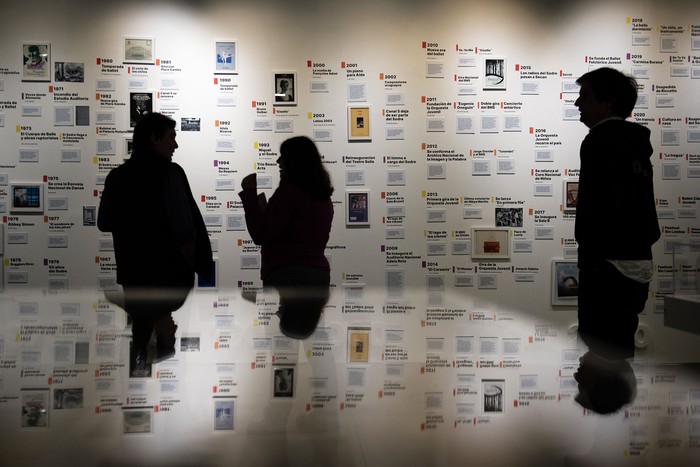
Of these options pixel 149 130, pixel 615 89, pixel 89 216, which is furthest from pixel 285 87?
pixel 615 89

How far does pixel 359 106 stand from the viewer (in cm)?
485

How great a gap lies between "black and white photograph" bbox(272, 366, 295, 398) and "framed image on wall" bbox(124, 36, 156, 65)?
443 centimetres

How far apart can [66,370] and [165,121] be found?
2561mm

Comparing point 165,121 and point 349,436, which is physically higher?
point 165,121

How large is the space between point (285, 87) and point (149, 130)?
182 centimetres

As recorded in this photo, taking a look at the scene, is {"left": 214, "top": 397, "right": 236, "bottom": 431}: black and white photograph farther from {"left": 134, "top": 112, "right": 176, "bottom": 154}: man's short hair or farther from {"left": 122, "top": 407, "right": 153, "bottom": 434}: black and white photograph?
{"left": 134, "top": 112, "right": 176, "bottom": 154}: man's short hair

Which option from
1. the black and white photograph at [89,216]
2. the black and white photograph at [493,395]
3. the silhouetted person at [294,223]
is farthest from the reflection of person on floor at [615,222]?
the black and white photograph at [89,216]

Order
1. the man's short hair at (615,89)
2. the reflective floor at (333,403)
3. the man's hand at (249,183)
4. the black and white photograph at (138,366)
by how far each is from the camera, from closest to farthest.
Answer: the reflective floor at (333,403) → the black and white photograph at (138,366) → the man's short hair at (615,89) → the man's hand at (249,183)

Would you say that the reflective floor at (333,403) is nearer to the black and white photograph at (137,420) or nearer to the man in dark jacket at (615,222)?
the black and white photograph at (137,420)

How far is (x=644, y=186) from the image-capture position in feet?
8.48

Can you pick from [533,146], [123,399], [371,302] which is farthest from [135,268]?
[533,146]

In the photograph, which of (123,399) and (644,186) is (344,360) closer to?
(123,399)

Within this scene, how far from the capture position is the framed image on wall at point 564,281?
503cm

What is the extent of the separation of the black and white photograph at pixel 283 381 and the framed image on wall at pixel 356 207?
13.6 feet
